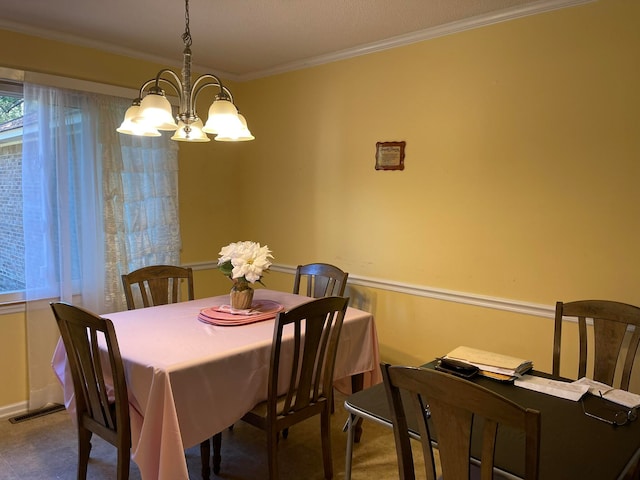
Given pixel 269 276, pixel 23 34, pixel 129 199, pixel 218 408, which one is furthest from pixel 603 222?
pixel 23 34

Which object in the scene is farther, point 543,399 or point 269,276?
point 269,276

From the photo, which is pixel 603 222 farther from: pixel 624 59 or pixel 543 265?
pixel 624 59

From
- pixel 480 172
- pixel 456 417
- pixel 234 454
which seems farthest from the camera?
pixel 480 172

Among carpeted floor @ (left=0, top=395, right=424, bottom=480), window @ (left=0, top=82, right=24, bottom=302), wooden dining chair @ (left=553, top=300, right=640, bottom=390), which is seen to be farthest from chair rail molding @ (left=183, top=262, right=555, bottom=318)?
window @ (left=0, top=82, right=24, bottom=302)

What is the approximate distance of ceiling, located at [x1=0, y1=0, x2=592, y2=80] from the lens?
97.3 inches

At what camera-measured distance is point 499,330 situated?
268 centimetres

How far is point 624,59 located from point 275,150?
2411 mm

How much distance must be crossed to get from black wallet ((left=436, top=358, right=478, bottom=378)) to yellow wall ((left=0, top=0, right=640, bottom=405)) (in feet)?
3.30

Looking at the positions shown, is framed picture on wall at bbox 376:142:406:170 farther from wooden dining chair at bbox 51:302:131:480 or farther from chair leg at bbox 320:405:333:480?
wooden dining chair at bbox 51:302:131:480

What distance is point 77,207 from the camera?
3.11 m

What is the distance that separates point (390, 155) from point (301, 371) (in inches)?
63.6

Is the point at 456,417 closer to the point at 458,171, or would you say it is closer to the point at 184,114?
the point at 184,114

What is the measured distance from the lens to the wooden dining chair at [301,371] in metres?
1.95

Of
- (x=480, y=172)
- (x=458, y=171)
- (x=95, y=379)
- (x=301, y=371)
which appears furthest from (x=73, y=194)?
(x=480, y=172)
